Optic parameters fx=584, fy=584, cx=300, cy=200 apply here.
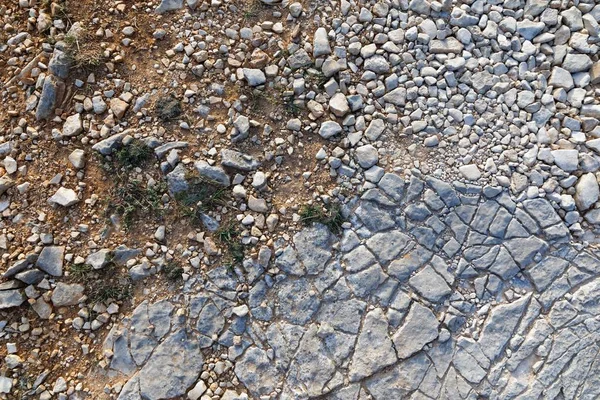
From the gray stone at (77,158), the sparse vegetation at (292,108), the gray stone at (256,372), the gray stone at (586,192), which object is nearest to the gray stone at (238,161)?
A: the sparse vegetation at (292,108)

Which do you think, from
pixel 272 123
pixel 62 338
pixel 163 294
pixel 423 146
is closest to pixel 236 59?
pixel 272 123

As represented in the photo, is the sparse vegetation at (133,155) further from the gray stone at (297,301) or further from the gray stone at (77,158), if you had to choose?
the gray stone at (297,301)

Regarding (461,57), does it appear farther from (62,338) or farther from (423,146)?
(62,338)

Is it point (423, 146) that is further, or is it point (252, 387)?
point (423, 146)

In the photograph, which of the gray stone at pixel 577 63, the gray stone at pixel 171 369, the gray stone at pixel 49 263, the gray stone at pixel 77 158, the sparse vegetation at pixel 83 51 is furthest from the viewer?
the gray stone at pixel 577 63

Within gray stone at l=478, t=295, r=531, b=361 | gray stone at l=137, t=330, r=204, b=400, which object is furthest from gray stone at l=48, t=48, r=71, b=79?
gray stone at l=478, t=295, r=531, b=361

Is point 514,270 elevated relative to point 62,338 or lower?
elevated

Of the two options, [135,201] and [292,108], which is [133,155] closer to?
[135,201]

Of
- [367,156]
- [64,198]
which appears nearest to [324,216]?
[367,156]
